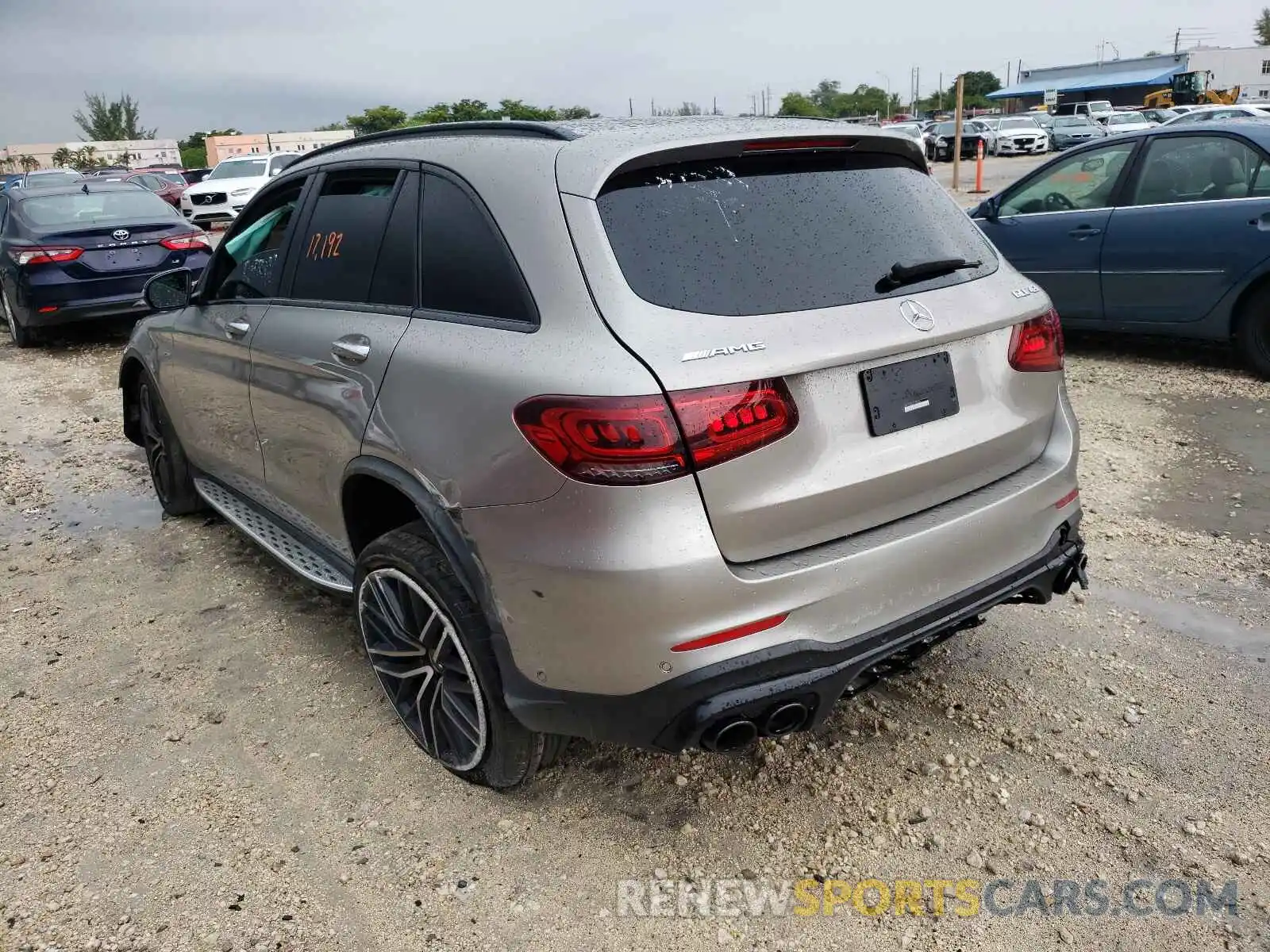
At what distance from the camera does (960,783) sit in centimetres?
274

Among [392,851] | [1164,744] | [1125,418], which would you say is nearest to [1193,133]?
[1125,418]

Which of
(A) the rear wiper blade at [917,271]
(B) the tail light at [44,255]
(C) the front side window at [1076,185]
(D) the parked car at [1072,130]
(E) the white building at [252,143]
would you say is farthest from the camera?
(E) the white building at [252,143]

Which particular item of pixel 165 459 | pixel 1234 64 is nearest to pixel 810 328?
pixel 165 459

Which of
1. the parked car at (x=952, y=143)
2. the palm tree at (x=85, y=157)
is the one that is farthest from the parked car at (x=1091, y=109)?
the palm tree at (x=85, y=157)

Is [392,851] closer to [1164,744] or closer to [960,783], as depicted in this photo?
[960,783]

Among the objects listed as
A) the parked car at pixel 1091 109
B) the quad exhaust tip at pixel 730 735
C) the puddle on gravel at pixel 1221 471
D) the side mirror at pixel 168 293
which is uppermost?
the parked car at pixel 1091 109

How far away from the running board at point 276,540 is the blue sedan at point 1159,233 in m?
5.46

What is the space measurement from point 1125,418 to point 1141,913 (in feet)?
13.7

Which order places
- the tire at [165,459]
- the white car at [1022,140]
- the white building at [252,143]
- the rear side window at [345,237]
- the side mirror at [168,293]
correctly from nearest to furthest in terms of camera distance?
the rear side window at [345,237] → the side mirror at [168,293] → the tire at [165,459] → the white car at [1022,140] → the white building at [252,143]

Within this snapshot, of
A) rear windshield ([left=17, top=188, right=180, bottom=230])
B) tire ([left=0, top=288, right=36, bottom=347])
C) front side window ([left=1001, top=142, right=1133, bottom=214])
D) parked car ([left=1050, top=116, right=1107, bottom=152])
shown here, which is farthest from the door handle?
parked car ([left=1050, top=116, right=1107, bottom=152])

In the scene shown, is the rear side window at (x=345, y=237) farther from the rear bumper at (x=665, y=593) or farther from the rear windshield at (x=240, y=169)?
the rear windshield at (x=240, y=169)

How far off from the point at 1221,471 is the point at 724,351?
3.88m

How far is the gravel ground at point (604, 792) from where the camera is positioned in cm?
237

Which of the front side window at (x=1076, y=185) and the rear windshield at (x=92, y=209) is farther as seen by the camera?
the rear windshield at (x=92, y=209)
